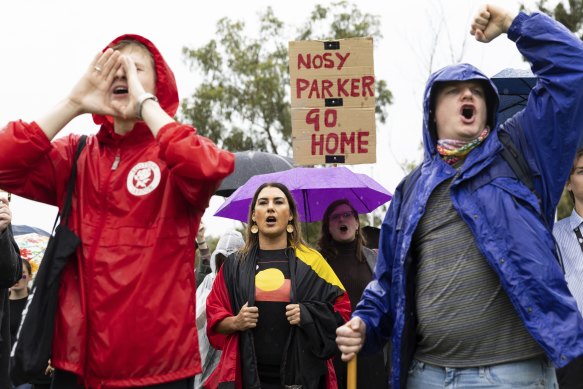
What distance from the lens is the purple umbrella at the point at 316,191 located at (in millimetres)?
7191

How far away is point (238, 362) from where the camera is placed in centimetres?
548

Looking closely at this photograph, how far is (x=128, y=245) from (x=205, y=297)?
397 cm

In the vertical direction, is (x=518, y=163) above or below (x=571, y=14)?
below

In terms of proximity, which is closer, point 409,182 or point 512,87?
point 409,182

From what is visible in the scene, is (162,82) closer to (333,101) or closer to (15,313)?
(333,101)

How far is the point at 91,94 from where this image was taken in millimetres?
3318

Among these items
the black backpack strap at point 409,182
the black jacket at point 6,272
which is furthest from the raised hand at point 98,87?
the black jacket at point 6,272

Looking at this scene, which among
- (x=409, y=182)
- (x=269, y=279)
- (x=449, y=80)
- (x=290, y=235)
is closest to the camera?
(x=449, y=80)

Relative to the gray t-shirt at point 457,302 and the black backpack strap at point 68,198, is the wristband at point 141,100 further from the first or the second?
the gray t-shirt at point 457,302

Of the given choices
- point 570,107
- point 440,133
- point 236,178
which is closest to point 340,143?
point 236,178

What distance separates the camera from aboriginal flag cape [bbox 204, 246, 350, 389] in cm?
539

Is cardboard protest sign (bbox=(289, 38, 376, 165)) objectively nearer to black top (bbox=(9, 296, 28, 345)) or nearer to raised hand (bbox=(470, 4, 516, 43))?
black top (bbox=(9, 296, 28, 345))

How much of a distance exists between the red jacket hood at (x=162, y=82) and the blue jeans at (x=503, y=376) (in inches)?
60.6

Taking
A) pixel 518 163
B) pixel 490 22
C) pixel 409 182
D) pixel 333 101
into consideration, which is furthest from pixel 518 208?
pixel 333 101
